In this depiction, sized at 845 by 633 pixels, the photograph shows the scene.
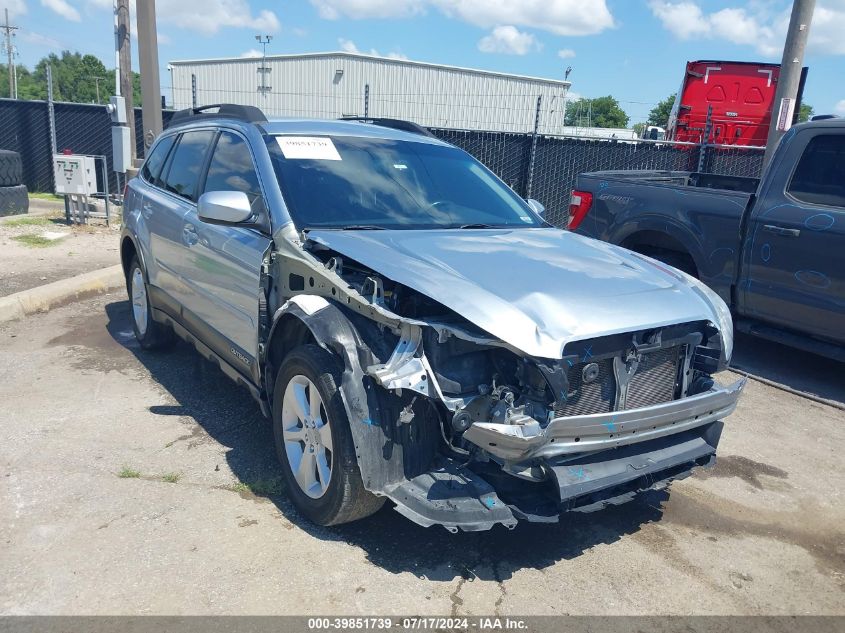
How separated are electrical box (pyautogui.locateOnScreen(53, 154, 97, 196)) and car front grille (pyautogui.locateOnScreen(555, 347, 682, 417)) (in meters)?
10.4

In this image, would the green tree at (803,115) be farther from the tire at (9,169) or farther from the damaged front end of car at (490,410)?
the tire at (9,169)

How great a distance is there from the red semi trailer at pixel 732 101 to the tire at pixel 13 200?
1242cm

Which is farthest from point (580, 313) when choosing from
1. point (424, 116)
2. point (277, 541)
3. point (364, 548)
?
point (424, 116)

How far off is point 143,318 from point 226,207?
2.62 metres

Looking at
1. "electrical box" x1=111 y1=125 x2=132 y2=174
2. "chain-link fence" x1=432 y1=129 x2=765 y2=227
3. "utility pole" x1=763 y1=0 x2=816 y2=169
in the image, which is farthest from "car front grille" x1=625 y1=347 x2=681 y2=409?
"electrical box" x1=111 y1=125 x2=132 y2=174

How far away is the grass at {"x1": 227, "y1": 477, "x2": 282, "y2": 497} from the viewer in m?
3.77

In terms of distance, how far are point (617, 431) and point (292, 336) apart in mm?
1642

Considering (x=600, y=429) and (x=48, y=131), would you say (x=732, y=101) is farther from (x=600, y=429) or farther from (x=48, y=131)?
(x=600, y=429)

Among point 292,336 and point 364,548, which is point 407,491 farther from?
point 292,336

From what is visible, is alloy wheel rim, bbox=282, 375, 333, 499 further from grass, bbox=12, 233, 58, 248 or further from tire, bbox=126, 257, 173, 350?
grass, bbox=12, 233, 58, 248

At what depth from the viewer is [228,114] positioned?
4.90m

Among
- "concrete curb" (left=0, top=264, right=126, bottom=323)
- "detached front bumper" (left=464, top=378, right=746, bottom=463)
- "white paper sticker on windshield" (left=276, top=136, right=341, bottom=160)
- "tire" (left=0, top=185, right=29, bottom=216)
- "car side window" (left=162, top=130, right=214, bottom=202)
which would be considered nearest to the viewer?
"detached front bumper" (left=464, top=378, right=746, bottom=463)

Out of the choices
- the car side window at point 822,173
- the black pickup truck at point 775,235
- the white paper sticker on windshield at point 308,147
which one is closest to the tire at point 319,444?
the white paper sticker on windshield at point 308,147

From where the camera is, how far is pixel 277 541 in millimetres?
3336
